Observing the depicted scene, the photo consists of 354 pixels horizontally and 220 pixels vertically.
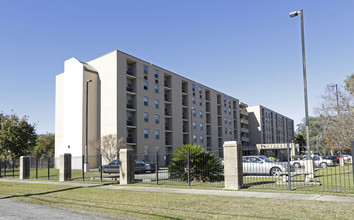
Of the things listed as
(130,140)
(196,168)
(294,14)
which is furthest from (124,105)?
(294,14)

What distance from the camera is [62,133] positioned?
46906 millimetres

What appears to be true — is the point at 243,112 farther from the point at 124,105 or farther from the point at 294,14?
the point at 294,14

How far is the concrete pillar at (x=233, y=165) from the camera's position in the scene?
13.7 metres

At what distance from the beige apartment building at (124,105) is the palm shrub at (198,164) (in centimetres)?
2183

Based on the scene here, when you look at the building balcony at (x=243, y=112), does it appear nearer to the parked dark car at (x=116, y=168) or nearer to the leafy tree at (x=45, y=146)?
the leafy tree at (x=45, y=146)

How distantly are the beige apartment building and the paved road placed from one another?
28.7 metres

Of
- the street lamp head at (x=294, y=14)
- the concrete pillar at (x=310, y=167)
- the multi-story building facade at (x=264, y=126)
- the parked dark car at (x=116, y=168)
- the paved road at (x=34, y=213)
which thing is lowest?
the parked dark car at (x=116, y=168)

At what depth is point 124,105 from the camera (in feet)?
139

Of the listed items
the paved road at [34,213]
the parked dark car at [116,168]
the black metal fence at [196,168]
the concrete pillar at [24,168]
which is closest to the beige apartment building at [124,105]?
the parked dark car at [116,168]

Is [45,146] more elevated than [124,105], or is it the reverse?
[124,105]

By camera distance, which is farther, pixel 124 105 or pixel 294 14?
pixel 124 105

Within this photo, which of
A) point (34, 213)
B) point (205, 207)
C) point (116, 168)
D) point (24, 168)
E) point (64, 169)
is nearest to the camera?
point (34, 213)

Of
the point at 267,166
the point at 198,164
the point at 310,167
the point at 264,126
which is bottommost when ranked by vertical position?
the point at 267,166

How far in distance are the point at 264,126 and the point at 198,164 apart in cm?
7230
